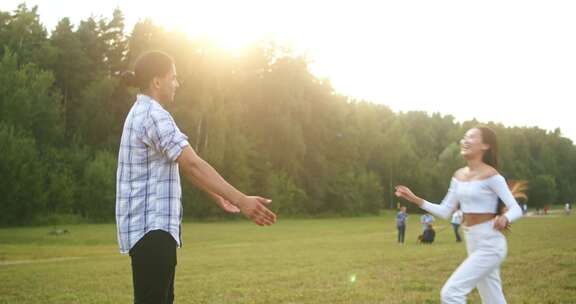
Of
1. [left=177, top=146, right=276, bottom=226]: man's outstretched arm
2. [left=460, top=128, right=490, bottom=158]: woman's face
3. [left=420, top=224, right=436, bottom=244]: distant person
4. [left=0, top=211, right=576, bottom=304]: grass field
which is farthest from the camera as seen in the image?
[left=420, top=224, right=436, bottom=244]: distant person

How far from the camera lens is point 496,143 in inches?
256

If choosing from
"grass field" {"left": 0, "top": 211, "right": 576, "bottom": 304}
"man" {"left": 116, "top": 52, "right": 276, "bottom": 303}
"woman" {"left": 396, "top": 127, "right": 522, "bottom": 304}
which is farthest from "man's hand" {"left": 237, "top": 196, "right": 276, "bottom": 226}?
"grass field" {"left": 0, "top": 211, "right": 576, "bottom": 304}

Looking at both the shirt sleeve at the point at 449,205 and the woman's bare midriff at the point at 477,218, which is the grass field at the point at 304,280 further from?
the woman's bare midriff at the point at 477,218

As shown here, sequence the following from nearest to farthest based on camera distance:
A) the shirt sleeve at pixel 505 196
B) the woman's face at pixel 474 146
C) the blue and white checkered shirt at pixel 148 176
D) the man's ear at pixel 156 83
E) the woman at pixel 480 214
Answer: the blue and white checkered shirt at pixel 148 176
the man's ear at pixel 156 83
the woman at pixel 480 214
the shirt sleeve at pixel 505 196
the woman's face at pixel 474 146

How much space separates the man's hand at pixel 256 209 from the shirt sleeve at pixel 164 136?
58cm

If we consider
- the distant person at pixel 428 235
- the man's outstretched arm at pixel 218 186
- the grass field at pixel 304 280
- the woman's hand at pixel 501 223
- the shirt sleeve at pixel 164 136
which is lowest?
the distant person at pixel 428 235

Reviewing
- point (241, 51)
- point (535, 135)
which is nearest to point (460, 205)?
point (241, 51)

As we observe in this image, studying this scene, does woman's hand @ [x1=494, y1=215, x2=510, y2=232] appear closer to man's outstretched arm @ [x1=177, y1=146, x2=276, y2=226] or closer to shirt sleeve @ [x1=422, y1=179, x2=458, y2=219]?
shirt sleeve @ [x1=422, y1=179, x2=458, y2=219]

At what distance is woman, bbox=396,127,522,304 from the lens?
5.63 metres

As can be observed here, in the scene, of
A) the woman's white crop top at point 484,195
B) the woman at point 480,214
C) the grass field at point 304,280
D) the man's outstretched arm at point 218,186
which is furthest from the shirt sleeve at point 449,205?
the man's outstretched arm at point 218,186

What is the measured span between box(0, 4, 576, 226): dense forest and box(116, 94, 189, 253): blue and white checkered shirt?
4498 cm

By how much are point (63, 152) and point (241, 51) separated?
78.6 ft

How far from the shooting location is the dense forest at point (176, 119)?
4925cm

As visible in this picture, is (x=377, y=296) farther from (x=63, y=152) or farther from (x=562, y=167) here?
(x=562, y=167)
